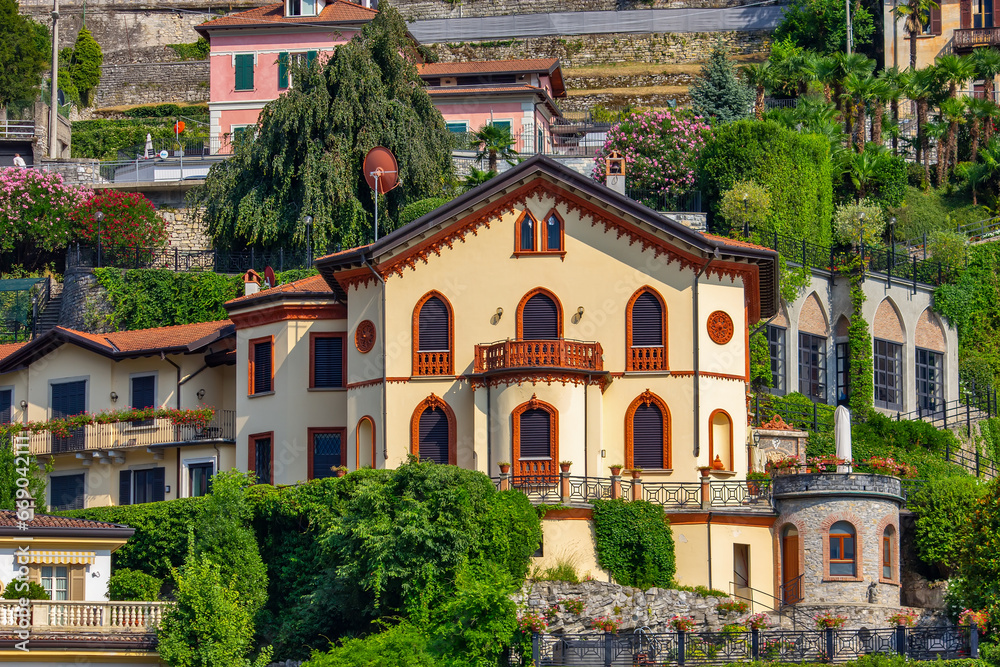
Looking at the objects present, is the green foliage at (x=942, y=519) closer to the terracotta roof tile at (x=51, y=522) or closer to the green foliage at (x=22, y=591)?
the terracotta roof tile at (x=51, y=522)

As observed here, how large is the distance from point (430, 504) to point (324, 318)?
36.9 ft

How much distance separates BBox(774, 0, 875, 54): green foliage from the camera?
91312mm

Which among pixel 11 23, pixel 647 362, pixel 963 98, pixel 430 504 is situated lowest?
pixel 430 504

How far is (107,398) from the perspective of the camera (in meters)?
57.4

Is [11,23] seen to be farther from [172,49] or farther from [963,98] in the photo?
[963,98]

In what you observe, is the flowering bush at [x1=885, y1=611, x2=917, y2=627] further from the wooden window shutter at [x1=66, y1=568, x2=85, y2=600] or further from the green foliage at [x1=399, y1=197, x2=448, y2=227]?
the green foliage at [x1=399, y1=197, x2=448, y2=227]

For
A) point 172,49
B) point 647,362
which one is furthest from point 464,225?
point 172,49

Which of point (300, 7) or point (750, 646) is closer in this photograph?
point (750, 646)

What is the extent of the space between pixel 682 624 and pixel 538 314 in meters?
11.0

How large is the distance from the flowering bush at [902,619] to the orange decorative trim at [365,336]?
1597 cm

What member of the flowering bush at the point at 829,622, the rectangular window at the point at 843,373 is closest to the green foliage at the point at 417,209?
the rectangular window at the point at 843,373

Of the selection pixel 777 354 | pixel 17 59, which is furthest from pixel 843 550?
pixel 17 59

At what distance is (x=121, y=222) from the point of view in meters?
68.9

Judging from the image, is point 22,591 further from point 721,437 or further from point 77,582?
point 721,437
